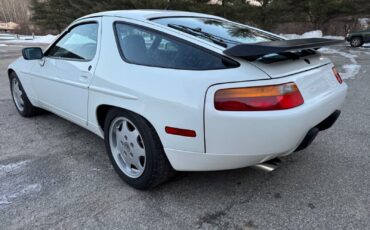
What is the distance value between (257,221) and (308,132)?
732mm

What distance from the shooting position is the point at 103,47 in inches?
112

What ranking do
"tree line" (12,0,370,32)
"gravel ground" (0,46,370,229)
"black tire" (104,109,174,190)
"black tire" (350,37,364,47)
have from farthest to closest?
"tree line" (12,0,370,32)
"black tire" (350,37,364,47)
"black tire" (104,109,174,190)
"gravel ground" (0,46,370,229)

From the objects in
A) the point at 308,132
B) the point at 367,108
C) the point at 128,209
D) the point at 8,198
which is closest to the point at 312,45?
the point at 308,132

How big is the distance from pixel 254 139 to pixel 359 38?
1853 centimetres

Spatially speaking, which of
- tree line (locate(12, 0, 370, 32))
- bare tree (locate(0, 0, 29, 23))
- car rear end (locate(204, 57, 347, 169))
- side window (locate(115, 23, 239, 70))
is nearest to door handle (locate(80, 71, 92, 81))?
side window (locate(115, 23, 239, 70))

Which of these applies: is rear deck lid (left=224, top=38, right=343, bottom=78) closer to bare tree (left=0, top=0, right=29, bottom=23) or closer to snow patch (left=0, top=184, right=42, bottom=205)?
snow patch (left=0, top=184, right=42, bottom=205)

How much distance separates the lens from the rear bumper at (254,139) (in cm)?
201

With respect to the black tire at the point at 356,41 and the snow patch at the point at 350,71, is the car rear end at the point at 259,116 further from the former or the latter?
the black tire at the point at 356,41

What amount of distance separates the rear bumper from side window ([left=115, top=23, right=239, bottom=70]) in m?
0.42

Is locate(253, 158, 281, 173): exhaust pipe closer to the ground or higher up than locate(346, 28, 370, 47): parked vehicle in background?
closer to the ground

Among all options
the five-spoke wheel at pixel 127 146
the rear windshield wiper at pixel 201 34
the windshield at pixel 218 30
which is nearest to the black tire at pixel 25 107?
the five-spoke wheel at pixel 127 146

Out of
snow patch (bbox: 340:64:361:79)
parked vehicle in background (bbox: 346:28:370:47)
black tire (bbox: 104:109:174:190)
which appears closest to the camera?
black tire (bbox: 104:109:174:190)

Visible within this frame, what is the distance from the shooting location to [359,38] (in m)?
17.5

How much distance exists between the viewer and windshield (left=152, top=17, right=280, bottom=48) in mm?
2614
